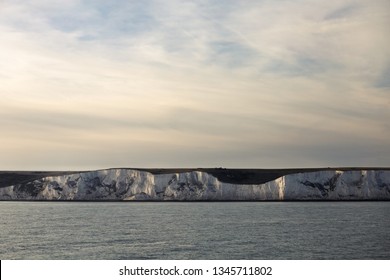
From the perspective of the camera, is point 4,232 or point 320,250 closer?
point 320,250

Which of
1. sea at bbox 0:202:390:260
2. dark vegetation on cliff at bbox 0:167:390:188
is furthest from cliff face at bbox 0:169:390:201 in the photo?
sea at bbox 0:202:390:260

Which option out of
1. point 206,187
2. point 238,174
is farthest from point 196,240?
point 238,174

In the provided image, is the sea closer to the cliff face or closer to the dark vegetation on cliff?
the cliff face

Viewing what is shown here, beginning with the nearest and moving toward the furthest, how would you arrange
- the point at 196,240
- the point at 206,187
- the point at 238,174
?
the point at 196,240 < the point at 206,187 < the point at 238,174

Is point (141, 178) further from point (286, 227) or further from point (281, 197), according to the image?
point (286, 227)

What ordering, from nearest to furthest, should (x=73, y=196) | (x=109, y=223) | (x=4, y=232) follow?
(x=4, y=232) → (x=109, y=223) → (x=73, y=196)

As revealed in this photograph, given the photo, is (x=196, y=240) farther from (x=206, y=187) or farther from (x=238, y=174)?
(x=238, y=174)

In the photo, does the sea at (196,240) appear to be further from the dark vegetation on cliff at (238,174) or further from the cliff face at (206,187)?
the dark vegetation on cliff at (238,174)
